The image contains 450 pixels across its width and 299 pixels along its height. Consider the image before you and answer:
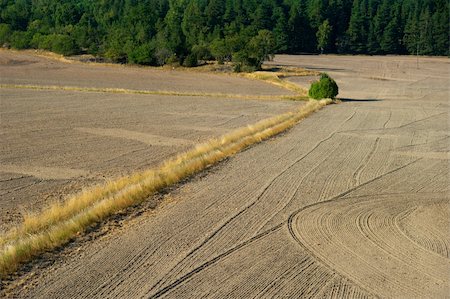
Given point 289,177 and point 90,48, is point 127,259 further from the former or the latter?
point 90,48

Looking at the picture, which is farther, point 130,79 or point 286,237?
point 130,79

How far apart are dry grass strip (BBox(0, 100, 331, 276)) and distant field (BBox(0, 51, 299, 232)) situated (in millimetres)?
1152

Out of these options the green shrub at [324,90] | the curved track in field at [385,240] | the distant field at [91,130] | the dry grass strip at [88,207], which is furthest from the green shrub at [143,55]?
the curved track in field at [385,240]

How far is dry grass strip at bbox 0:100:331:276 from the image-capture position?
1085cm

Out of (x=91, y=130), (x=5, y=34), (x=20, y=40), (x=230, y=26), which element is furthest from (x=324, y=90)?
(x=5, y=34)

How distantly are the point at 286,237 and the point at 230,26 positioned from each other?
103 m

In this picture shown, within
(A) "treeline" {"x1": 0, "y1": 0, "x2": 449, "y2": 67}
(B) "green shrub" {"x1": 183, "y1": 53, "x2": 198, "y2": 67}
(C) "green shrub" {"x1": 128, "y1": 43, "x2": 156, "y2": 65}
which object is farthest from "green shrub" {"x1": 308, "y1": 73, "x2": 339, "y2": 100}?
(C) "green shrub" {"x1": 128, "y1": 43, "x2": 156, "y2": 65}

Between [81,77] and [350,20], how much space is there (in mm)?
98026

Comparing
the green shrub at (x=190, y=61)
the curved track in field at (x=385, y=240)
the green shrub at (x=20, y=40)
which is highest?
the curved track in field at (x=385, y=240)

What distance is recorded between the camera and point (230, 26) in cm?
11094

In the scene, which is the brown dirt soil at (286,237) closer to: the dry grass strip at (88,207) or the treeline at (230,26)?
the dry grass strip at (88,207)

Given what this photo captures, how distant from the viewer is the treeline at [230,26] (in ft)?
352

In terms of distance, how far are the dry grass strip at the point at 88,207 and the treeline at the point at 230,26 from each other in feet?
253

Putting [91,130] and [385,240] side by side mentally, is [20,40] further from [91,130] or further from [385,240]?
[385,240]
